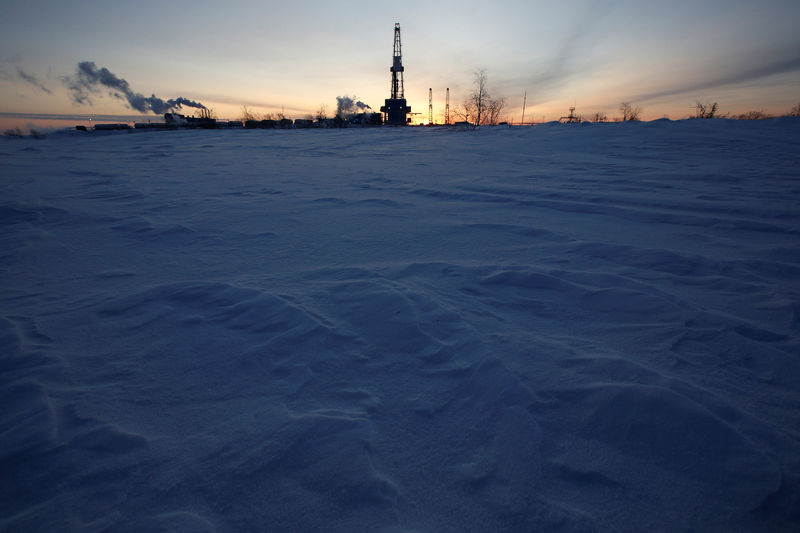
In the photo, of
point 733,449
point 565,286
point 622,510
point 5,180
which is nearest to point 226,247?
point 565,286

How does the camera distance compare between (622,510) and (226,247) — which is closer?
(622,510)

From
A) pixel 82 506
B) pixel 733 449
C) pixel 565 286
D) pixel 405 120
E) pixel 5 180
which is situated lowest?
pixel 82 506

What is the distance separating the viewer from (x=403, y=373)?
144 centimetres

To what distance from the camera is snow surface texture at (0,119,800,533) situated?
0.97 meters

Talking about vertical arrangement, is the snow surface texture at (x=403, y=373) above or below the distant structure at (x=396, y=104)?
below

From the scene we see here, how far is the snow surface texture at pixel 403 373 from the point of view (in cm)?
97

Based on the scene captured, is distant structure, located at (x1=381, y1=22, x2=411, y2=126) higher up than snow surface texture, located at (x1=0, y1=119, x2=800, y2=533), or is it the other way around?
distant structure, located at (x1=381, y1=22, x2=411, y2=126)

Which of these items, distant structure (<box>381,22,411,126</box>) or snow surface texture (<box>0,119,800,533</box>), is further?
distant structure (<box>381,22,411,126</box>)

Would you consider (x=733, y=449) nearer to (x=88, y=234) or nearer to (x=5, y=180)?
(x=88, y=234)

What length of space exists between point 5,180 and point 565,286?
7.76 meters

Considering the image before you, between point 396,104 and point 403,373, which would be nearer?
point 403,373

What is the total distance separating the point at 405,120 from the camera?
1372 inches

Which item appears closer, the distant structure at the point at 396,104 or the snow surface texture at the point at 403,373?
the snow surface texture at the point at 403,373

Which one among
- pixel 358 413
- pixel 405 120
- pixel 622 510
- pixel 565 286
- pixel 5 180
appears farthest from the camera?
pixel 405 120
